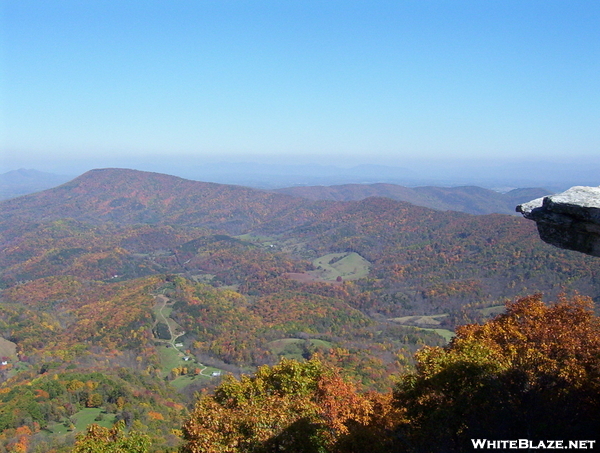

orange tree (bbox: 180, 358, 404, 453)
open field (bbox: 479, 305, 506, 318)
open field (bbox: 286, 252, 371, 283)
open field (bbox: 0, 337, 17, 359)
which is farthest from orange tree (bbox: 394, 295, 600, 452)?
open field (bbox: 286, 252, 371, 283)

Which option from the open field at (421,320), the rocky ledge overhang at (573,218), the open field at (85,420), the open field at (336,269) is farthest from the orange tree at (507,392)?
the open field at (336,269)

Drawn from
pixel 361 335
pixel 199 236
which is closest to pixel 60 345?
pixel 361 335

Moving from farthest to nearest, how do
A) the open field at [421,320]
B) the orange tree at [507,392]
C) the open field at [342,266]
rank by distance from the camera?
the open field at [342,266], the open field at [421,320], the orange tree at [507,392]

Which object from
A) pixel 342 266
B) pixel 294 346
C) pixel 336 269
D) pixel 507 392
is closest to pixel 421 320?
pixel 294 346

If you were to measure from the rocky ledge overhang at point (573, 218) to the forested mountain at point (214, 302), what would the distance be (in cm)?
2394

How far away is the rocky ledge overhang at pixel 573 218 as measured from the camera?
8.49 metres

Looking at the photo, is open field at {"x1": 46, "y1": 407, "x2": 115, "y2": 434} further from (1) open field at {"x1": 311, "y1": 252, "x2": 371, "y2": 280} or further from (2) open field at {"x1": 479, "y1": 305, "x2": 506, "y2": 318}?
(1) open field at {"x1": 311, "y1": 252, "x2": 371, "y2": 280}

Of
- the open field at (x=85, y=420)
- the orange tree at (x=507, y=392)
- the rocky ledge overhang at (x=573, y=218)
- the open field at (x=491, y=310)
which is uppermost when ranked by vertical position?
the rocky ledge overhang at (x=573, y=218)

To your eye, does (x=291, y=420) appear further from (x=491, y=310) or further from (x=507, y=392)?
(x=491, y=310)

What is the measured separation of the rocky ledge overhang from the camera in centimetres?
849

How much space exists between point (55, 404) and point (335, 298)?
69.9 m

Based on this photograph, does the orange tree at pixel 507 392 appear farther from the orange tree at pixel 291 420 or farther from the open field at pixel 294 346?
the open field at pixel 294 346

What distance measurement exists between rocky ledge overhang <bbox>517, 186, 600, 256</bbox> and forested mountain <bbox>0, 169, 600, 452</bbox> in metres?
23.9

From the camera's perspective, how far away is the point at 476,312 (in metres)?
85.8
